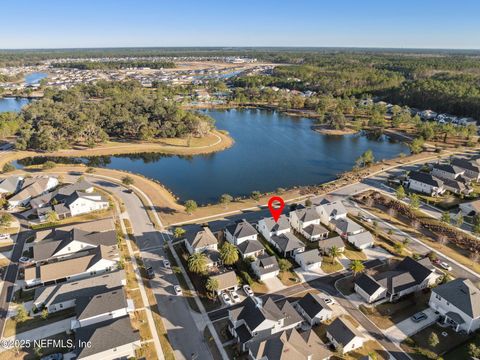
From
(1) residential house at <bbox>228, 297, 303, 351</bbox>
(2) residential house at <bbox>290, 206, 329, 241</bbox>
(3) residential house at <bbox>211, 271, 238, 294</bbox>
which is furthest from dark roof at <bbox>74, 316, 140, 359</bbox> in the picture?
(2) residential house at <bbox>290, 206, 329, 241</bbox>

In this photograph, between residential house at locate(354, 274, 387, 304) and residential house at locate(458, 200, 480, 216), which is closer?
residential house at locate(354, 274, 387, 304)

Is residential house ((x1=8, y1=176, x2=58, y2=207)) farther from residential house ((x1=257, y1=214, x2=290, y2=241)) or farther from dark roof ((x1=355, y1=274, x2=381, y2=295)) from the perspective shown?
dark roof ((x1=355, y1=274, x2=381, y2=295))

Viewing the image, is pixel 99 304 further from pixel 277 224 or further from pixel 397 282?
pixel 397 282

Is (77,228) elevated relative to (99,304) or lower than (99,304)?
elevated

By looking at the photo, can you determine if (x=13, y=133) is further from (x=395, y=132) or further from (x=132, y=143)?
(x=395, y=132)

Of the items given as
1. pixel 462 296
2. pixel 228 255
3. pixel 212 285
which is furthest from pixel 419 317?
pixel 212 285

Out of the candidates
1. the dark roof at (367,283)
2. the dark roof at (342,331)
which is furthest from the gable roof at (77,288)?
the dark roof at (367,283)
